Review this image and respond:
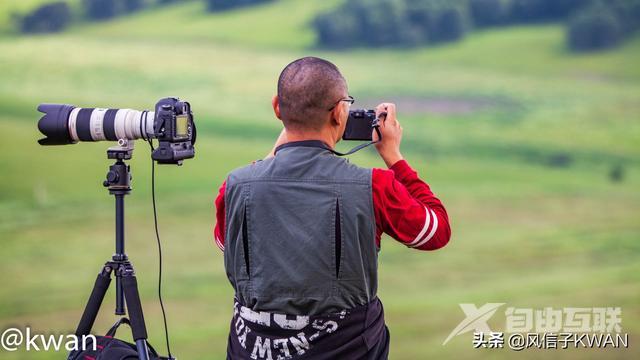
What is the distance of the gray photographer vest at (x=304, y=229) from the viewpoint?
1950 mm

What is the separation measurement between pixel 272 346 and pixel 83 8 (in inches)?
122

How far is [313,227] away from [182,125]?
652 millimetres

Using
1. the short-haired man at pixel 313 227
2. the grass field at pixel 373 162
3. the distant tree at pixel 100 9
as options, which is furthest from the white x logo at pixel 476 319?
the distant tree at pixel 100 9

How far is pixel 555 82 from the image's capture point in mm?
4812

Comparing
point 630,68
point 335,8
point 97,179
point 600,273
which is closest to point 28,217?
point 97,179

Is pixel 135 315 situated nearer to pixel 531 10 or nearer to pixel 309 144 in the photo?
pixel 309 144

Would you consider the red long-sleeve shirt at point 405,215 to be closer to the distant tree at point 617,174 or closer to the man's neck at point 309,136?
the man's neck at point 309,136

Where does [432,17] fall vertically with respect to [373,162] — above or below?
above

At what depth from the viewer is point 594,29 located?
4.80 meters

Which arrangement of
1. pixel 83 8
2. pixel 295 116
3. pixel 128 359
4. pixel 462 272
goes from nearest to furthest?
pixel 295 116, pixel 128 359, pixel 462 272, pixel 83 8

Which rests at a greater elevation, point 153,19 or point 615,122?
point 153,19

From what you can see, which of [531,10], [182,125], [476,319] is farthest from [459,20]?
[182,125]

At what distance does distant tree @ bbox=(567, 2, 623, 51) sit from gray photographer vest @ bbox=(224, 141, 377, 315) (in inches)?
123

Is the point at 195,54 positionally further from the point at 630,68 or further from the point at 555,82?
the point at 630,68
